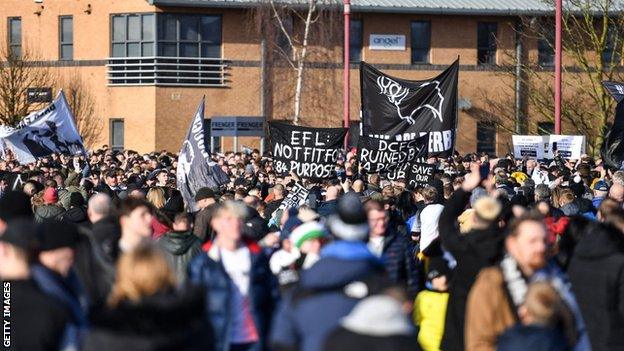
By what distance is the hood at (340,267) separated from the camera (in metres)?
7.77

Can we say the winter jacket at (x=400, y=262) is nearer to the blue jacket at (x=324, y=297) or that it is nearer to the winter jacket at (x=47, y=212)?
the blue jacket at (x=324, y=297)

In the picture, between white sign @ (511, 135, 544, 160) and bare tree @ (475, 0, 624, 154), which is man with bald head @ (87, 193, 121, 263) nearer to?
white sign @ (511, 135, 544, 160)

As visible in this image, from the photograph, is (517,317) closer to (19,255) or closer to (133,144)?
(19,255)

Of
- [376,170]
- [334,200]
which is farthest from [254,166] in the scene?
[334,200]

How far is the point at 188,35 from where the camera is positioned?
50.5m

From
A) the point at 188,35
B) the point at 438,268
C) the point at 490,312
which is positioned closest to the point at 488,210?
the point at 490,312

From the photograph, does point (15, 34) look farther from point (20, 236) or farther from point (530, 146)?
point (20, 236)

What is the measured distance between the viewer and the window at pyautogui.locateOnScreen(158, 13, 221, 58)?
50.3 meters

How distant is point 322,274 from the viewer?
25.6ft

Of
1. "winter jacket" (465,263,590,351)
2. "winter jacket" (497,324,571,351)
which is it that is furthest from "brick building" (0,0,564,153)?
"winter jacket" (497,324,571,351)

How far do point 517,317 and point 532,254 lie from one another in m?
0.37

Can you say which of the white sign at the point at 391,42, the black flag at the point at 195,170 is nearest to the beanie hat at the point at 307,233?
the black flag at the point at 195,170

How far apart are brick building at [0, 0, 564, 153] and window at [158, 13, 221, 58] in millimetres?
35
